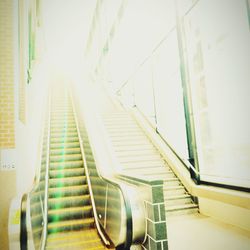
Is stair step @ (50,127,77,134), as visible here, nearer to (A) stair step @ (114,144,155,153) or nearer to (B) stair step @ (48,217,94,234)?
(A) stair step @ (114,144,155,153)

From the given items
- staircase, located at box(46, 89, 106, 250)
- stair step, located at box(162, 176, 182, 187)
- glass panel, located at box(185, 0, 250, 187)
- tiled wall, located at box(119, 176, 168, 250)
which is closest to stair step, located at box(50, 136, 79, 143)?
staircase, located at box(46, 89, 106, 250)

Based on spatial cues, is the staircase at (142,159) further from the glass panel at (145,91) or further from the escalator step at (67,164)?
the escalator step at (67,164)

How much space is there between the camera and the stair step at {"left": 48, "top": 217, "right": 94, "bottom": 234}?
4.47m

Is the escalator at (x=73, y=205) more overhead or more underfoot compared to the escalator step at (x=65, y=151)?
more underfoot

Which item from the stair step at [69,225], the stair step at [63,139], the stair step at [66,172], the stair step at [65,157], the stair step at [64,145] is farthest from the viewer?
the stair step at [63,139]

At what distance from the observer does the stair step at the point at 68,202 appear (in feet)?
16.3

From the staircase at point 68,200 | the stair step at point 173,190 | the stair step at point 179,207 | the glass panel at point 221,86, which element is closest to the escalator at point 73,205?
the staircase at point 68,200

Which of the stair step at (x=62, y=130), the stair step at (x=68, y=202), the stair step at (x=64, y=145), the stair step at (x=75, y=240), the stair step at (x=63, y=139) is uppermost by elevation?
the stair step at (x=62, y=130)

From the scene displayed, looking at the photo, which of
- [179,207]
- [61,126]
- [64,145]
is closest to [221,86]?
[179,207]

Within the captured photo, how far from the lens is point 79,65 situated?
2156cm

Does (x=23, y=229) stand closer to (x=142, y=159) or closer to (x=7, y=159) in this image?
(x=7, y=159)

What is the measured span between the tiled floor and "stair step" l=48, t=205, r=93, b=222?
167 cm

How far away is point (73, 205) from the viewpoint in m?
5.02

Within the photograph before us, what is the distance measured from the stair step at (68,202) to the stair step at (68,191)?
0.40 feet
